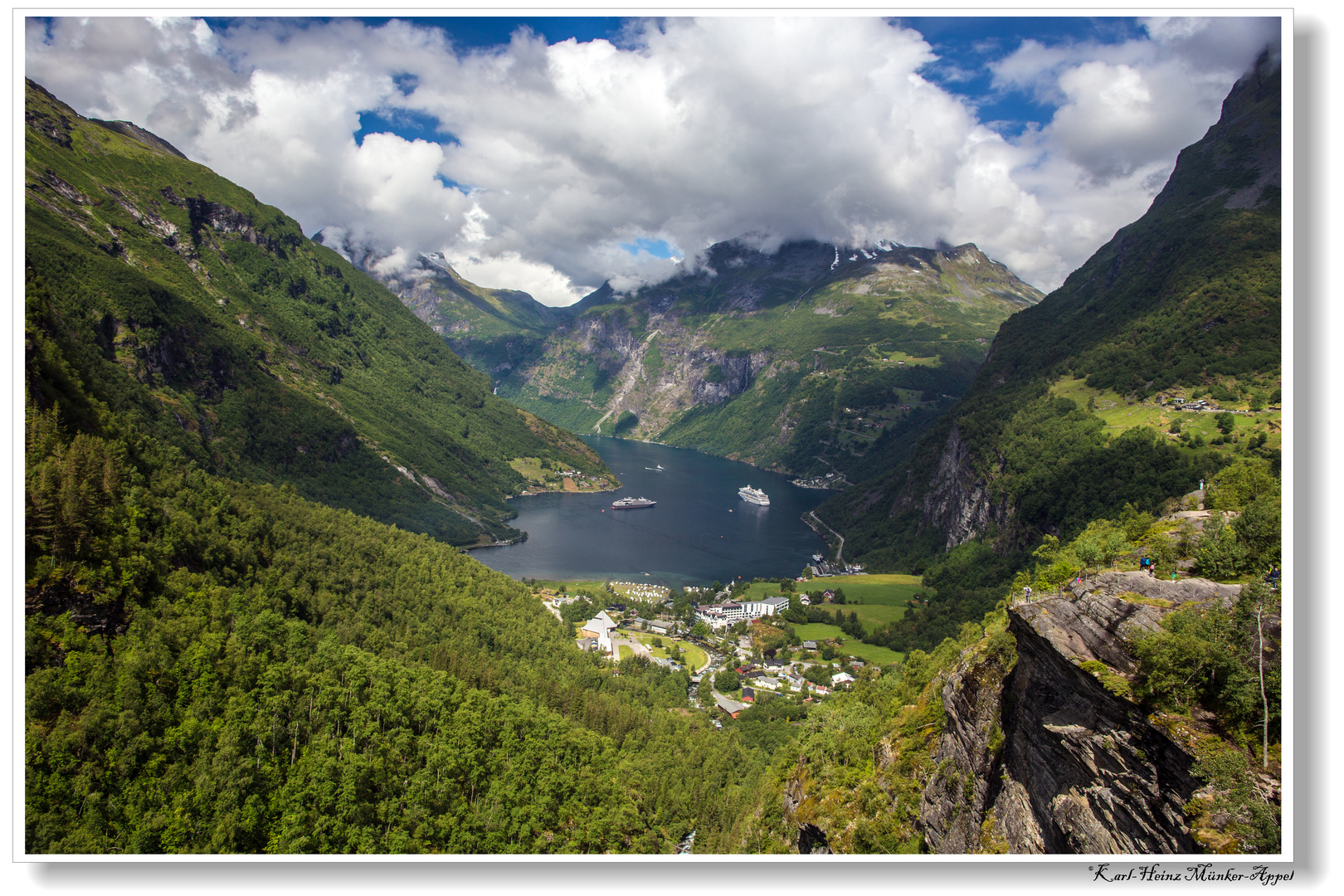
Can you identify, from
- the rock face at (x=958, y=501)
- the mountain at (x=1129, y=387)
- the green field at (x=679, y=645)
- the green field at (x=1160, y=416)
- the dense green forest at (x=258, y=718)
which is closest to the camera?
the dense green forest at (x=258, y=718)

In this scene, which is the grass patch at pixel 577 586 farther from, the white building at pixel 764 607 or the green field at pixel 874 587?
the green field at pixel 874 587

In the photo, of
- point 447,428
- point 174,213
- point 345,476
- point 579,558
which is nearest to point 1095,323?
point 579,558

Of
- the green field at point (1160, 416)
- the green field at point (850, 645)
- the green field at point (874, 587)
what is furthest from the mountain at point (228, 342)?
the green field at point (1160, 416)

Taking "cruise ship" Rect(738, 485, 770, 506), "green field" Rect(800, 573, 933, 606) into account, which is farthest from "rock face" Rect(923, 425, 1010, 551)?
"cruise ship" Rect(738, 485, 770, 506)

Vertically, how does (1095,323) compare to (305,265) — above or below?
below

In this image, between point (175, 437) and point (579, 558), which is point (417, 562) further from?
point (579, 558)
